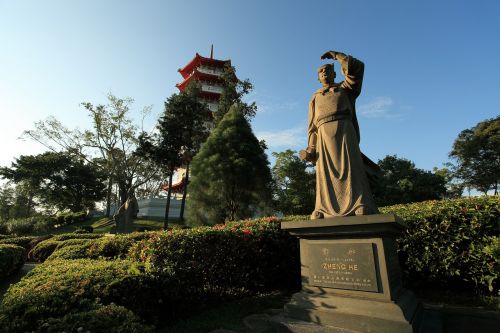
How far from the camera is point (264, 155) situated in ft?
69.9

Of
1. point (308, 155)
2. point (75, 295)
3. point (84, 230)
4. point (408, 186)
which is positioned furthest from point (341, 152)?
point (408, 186)

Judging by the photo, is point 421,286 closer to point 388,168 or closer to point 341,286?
point 341,286

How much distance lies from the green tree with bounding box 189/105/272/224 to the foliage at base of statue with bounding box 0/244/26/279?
10.6m

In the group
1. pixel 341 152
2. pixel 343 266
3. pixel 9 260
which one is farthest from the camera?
pixel 9 260

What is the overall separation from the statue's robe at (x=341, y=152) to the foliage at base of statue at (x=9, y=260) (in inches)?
396

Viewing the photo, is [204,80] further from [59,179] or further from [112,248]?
[112,248]

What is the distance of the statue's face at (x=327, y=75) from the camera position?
5.63 meters

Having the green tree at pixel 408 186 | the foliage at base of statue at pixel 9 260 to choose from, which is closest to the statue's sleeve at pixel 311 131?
the foliage at base of statue at pixel 9 260

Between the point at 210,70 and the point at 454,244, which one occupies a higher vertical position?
the point at 210,70

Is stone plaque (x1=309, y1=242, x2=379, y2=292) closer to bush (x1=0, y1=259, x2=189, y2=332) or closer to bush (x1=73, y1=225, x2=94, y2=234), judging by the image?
bush (x1=0, y1=259, x2=189, y2=332)

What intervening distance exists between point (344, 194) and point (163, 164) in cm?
2584

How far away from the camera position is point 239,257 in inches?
260

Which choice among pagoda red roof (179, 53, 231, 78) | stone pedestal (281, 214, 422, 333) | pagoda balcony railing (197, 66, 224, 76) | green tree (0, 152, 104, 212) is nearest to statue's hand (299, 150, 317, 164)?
stone pedestal (281, 214, 422, 333)

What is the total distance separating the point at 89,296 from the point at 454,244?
6.42 metres
